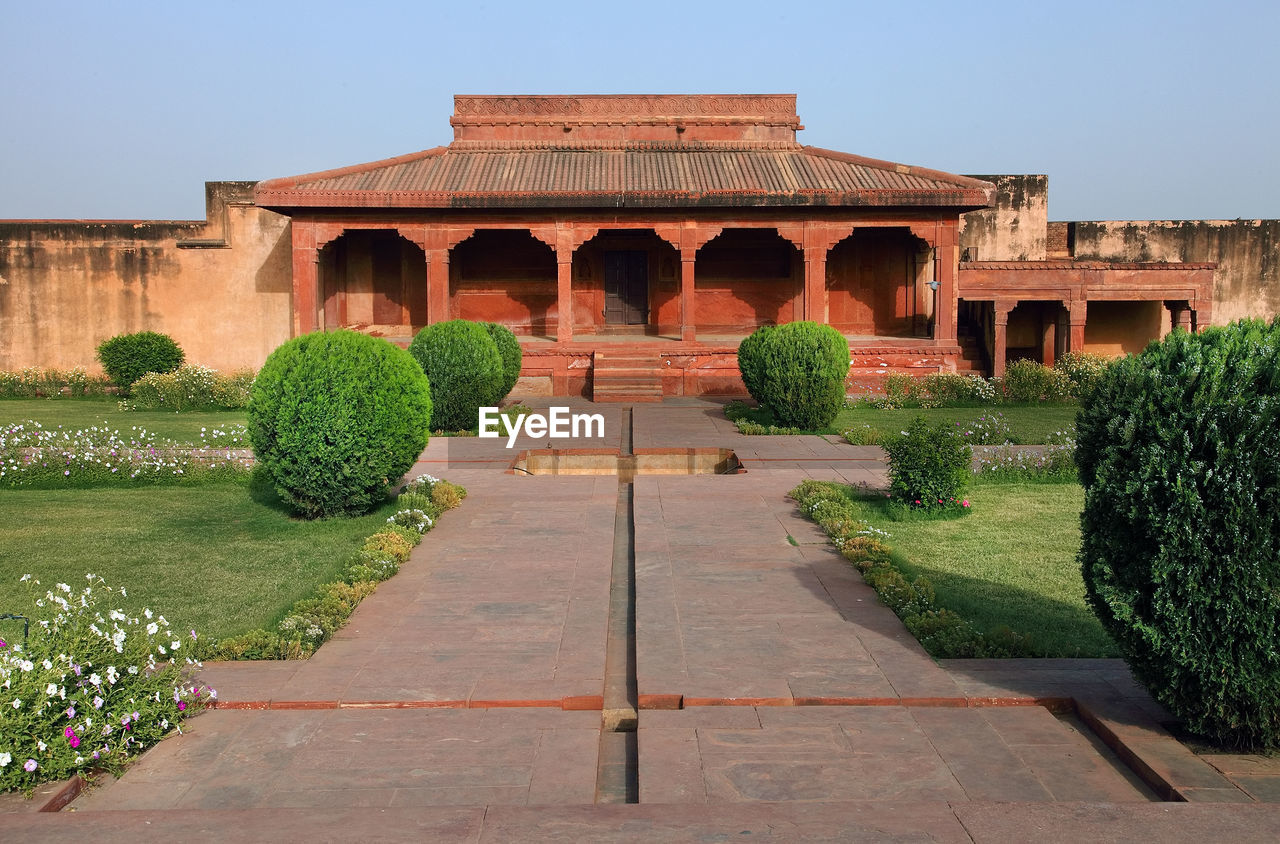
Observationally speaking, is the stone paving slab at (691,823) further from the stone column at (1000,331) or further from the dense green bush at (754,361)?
the stone column at (1000,331)

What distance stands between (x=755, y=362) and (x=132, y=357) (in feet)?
42.0

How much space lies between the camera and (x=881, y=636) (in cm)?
565

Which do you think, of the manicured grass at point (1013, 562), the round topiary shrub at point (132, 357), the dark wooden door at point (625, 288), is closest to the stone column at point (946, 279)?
the dark wooden door at point (625, 288)

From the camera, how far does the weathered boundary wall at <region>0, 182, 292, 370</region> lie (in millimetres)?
22469

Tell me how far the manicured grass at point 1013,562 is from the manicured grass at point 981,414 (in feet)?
13.5

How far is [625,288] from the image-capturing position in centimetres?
2262

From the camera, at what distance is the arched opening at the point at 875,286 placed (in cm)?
2266

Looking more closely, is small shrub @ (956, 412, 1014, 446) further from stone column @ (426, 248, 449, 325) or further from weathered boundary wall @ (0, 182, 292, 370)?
weathered boundary wall @ (0, 182, 292, 370)

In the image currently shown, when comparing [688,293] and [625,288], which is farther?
[625,288]

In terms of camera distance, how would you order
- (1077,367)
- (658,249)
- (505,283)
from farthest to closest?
(505,283), (658,249), (1077,367)

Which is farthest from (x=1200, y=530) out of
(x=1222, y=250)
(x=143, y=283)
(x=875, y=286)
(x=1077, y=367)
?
(x=1222, y=250)

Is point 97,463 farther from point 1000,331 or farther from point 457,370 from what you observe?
point 1000,331

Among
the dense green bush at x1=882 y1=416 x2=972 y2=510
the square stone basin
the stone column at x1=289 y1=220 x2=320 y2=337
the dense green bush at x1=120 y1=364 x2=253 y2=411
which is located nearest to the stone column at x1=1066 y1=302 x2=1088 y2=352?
the square stone basin

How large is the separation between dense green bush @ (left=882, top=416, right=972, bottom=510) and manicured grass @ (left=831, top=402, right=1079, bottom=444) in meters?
4.44
